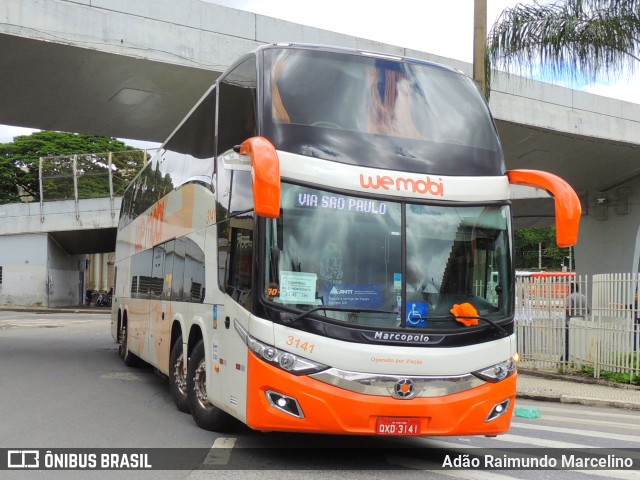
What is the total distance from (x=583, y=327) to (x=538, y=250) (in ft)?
261

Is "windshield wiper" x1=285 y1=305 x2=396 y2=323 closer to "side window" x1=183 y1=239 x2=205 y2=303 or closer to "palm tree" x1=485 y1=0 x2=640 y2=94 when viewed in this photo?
"side window" x1=183 y1=239 x2=205 y2=303

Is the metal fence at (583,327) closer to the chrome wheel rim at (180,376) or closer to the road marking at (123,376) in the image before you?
the road marking at (123,376)

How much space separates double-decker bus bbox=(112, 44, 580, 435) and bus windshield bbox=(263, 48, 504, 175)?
17 millimetres

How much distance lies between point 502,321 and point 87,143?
202 ft

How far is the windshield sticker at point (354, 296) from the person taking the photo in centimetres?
683

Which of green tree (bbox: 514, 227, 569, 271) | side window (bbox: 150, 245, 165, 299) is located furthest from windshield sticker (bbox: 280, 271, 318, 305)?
green tree (bbox: 514, 227, 569, 271)

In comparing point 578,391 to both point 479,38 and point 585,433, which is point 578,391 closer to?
point 585,433

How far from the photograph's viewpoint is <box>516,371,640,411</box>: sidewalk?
12477mm

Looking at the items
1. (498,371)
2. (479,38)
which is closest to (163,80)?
(479,38)

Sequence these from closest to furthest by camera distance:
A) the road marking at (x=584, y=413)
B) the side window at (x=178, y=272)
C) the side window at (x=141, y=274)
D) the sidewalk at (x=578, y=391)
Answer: the side window at (x=178, y=272), the road marking at (x=584, y=413), the sidewalk at (x=578, y=391), the side window at (x=141, y=274)

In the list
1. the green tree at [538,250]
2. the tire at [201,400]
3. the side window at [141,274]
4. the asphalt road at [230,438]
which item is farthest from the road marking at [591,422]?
the green tree at [538,250]

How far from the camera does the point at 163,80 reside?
15469mm

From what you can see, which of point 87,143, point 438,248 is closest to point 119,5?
point 438,248

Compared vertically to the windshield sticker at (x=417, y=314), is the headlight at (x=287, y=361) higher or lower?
lower
